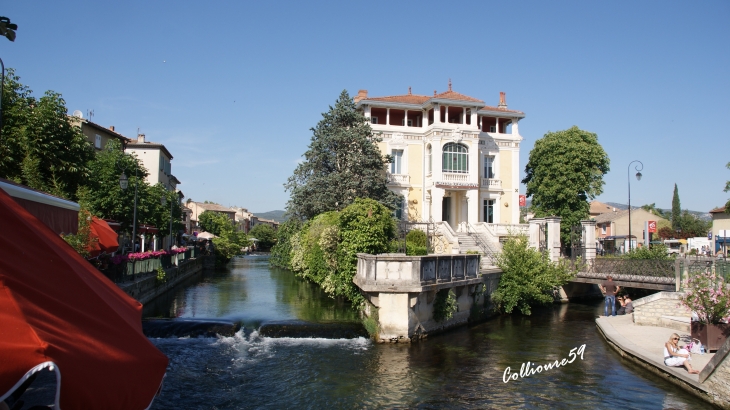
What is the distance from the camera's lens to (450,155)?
39125 millimetres

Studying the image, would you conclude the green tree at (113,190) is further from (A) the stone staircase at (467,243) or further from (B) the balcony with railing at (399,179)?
(A) the stone staircase at (467,243)

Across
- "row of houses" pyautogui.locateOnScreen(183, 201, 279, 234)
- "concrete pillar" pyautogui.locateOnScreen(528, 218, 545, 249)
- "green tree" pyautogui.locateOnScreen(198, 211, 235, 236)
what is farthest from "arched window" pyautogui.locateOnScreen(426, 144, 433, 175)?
"row of houses" pyautogui.locateOnScreen(183, 201, 279, 234)

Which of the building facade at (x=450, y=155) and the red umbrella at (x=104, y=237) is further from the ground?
the building facade at (x=450, y=155)

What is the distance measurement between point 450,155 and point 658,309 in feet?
71.6

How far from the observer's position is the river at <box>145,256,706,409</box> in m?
12.1

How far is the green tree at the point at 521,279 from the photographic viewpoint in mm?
24906

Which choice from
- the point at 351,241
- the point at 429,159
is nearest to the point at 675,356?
the point at 351,241

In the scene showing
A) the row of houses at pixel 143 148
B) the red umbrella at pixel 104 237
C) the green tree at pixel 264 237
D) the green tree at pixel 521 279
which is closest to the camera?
the red umbrella at pixel 104 237

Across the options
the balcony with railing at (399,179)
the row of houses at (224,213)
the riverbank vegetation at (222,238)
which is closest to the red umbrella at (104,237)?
the balcony with railing at (399,179)

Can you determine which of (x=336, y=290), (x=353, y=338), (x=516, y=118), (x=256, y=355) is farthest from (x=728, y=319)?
(x=516, y=118)

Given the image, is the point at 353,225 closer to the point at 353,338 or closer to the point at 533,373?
the point at 353,338

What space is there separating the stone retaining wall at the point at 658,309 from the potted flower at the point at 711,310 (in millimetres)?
4664

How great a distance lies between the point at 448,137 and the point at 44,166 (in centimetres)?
2575

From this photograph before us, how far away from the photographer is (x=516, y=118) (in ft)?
141
